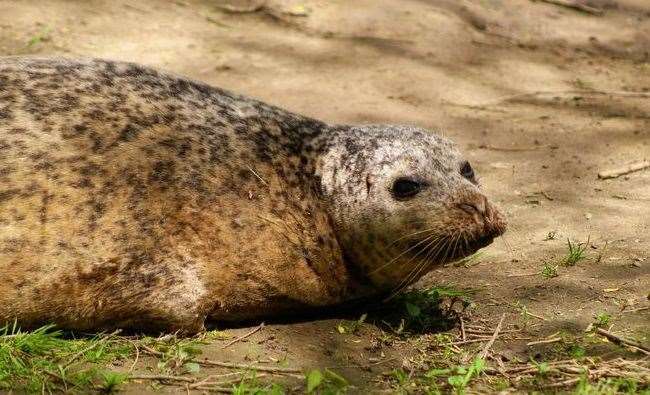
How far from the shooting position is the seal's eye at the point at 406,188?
4.54 meters

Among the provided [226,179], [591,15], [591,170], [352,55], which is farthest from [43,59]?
[591,15]

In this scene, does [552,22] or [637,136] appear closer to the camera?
[637,136]

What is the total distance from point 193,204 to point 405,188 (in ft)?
3.35

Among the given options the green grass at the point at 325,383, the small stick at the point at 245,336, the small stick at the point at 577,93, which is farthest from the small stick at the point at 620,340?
the small stick at the point at 577,93

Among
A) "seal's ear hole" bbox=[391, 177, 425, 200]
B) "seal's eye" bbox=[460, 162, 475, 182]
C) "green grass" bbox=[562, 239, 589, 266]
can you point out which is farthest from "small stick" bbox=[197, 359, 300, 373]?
"green grass" bbox=[562, 239, 589, 266]

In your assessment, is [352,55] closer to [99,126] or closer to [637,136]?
[637,136]

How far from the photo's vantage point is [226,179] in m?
4.48

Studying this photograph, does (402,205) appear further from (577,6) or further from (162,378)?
(577,6)

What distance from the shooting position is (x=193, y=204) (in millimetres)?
4328

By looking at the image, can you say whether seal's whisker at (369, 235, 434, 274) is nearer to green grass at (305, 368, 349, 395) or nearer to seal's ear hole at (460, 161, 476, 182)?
seal's ear hole at (460, 161, 476, 182)

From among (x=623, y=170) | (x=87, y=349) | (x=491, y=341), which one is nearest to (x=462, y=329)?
(x=491, y=341)

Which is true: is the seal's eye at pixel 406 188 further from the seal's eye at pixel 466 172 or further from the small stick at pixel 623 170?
the small stick at pixel 623 170

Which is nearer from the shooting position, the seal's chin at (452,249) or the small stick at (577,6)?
the seal's chin at (452,249)

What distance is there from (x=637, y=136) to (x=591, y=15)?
3.79 meters
